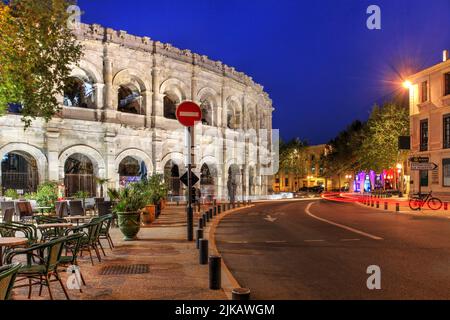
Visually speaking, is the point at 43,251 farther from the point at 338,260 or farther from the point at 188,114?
the point at 188,114

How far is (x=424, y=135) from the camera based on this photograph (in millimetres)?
35031

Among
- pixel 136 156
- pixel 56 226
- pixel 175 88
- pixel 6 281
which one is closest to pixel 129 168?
pixel 136 156

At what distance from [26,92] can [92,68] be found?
17322 mm

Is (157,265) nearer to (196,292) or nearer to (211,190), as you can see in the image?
(196,292)

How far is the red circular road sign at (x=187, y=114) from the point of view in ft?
41.8

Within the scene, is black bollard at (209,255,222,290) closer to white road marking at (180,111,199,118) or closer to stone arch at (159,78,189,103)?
white road marking at (180,111,199,118)

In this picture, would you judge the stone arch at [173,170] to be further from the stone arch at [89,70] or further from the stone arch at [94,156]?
the stone arch at [89,70]

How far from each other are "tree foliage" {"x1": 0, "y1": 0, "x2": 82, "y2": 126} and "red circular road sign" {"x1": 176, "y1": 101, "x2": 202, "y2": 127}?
5.20m

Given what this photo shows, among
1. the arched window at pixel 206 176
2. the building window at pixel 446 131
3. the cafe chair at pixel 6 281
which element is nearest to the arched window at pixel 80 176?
the arched window at pixel 206 176

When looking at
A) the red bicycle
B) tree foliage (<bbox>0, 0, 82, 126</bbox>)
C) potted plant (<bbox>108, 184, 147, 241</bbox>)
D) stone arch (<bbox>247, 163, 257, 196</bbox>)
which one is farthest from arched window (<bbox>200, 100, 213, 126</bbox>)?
potted plant (<bbox>108, 184, 147, 241</bbox>)

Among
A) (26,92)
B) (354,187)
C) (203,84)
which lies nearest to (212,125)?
(203,84)

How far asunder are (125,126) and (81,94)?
513 cm

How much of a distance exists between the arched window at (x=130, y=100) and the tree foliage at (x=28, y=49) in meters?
20.5

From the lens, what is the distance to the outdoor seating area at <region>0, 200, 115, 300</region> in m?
6.04
